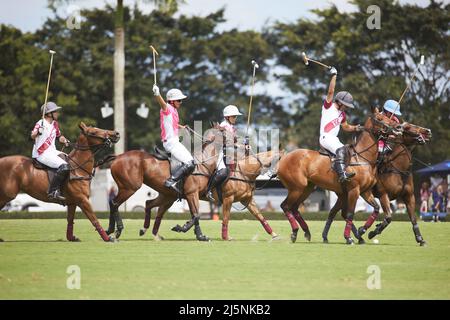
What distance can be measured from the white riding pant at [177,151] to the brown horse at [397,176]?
2.90 metres

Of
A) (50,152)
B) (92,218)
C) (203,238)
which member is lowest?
(203,238)

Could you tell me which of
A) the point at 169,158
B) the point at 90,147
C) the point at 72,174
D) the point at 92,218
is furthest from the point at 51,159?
the point at 169,158

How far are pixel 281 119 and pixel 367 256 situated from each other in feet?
151

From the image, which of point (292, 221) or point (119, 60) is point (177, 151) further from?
point (119, 60)

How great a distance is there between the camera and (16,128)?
2146 inches

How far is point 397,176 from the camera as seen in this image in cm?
1895

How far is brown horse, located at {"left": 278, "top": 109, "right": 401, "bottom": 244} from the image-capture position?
18219mm

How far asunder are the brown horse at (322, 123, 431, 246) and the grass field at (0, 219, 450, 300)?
0.51 metres

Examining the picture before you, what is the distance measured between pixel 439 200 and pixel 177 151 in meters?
18.4

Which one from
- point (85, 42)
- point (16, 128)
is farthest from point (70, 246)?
point (85, 42)

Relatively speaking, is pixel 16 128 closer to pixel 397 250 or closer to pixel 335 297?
pixel 397 250

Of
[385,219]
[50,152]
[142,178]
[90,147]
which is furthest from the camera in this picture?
[142,178]

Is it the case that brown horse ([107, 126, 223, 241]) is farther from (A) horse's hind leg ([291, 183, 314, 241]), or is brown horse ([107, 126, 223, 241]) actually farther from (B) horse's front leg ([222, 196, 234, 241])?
(A) horse's hind leg ([291, 183, 314, 241])

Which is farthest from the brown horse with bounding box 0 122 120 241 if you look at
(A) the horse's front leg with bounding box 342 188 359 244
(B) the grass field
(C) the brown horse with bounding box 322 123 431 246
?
(C) the brown horse with bounding box 322 123 431 246
